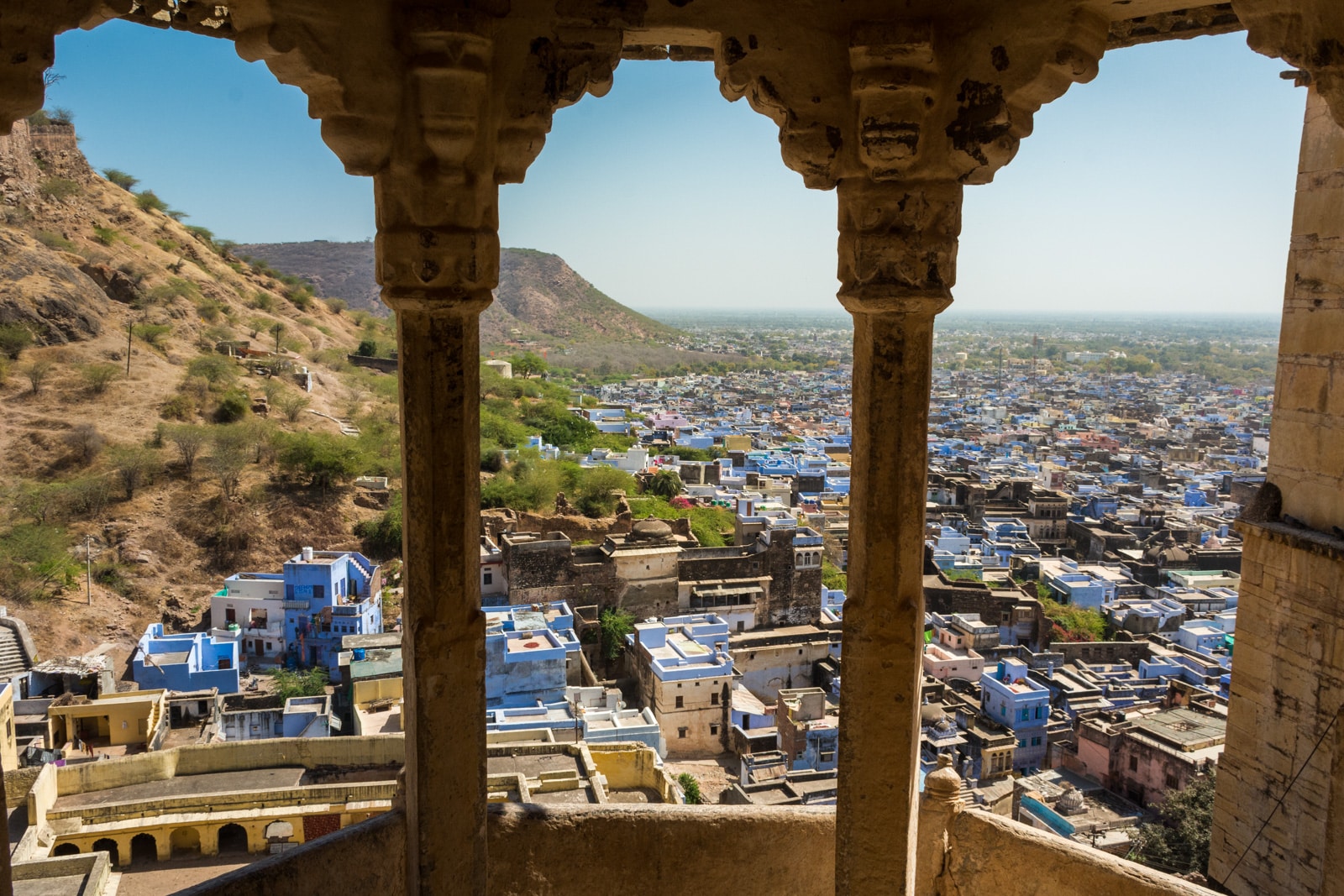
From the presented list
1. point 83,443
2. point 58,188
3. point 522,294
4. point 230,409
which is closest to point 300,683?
point 83,443

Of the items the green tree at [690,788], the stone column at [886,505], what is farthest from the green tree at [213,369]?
the stone column at [886,505]

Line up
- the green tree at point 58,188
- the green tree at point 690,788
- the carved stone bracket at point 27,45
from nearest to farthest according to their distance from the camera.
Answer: the carved stone bracket at point 27,45, the green tree at point 690,788, the green tree at point 58,188

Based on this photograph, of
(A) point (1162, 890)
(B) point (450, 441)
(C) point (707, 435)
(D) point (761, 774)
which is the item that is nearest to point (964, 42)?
(B) point (450, 441)

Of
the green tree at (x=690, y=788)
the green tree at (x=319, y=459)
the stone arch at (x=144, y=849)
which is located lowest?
the green tree at (x=690, y=788)

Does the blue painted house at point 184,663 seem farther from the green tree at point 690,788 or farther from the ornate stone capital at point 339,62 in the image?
the ornate stone capital at point 339,62

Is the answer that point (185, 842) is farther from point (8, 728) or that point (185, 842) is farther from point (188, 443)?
point (188, 443)

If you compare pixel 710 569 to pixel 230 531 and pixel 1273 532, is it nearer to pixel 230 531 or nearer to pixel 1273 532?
pixel 230 531

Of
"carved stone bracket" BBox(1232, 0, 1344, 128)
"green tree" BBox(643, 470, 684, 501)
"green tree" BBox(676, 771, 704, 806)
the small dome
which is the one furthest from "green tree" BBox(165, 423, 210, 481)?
"carved stone bracket" BBox(1232, 0, 1344, 128)

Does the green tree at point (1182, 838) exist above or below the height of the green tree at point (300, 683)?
above
